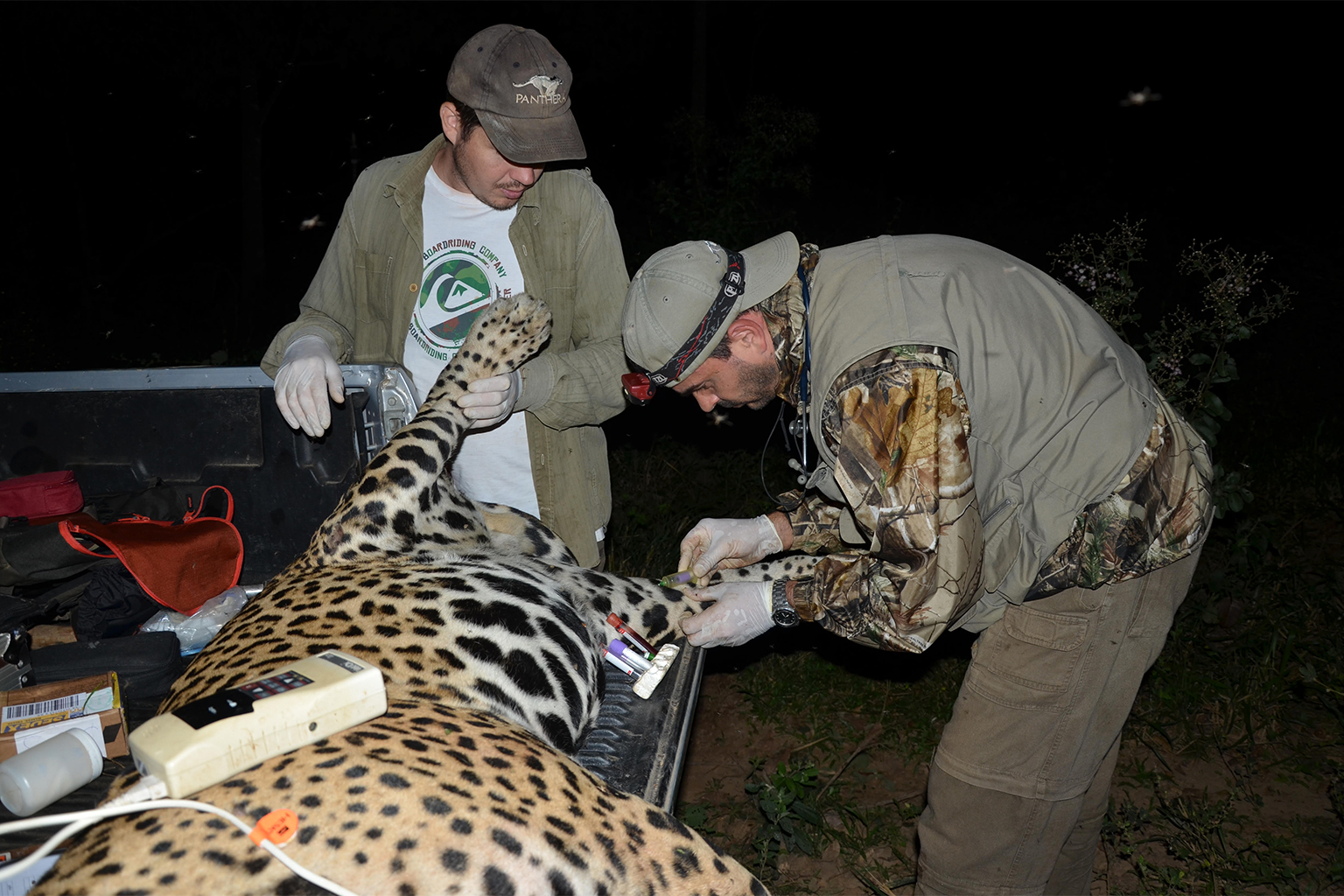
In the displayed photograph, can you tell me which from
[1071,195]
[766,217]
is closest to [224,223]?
[766,217]

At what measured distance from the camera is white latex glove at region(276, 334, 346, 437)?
2.93m

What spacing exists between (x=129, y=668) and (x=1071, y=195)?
43.7 ft

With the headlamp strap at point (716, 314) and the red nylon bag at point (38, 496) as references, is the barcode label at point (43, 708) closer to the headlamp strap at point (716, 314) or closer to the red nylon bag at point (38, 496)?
the red nylon bag at point (38, 496)

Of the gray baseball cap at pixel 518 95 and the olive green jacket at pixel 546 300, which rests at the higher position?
the gray baseball cap at pixel 518 95

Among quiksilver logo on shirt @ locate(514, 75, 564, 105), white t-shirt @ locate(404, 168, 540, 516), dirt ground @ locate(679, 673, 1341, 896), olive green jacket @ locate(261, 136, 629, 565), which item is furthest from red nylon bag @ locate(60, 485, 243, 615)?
dirt ground @ locate(679, 673, 1341, 896)

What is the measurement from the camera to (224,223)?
14805 mm

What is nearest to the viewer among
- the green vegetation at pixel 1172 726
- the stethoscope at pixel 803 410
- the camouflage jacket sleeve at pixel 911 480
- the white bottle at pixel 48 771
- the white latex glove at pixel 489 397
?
the white bottle at pixel 48 771

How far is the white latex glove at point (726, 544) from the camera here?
3.37 metres

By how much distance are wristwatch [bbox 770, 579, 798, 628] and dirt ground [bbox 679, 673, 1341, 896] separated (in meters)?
1.33

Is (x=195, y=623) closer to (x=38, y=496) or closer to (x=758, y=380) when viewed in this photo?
(x=38, y=496)

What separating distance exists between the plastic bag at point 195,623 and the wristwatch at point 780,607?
5.51 ft

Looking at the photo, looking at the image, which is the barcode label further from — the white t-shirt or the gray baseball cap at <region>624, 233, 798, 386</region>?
the gray baseball cap at <region>624, 233, 798, 386</region>

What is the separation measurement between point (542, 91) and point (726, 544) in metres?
1.66

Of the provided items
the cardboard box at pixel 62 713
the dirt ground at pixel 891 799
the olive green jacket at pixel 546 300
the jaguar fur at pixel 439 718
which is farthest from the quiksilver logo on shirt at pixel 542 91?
the dirt ground at pixel 891 799
